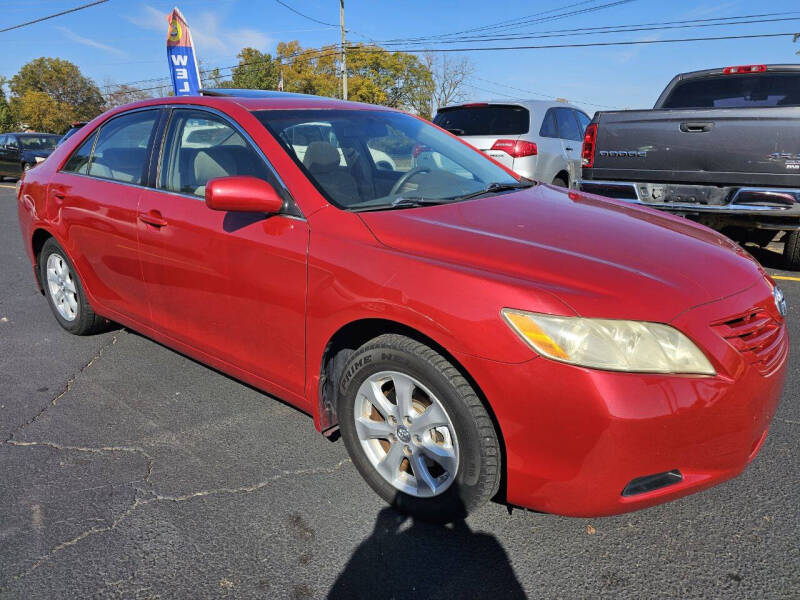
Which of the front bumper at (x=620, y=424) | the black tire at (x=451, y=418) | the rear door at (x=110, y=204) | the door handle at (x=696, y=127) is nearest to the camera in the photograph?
the front bumper at (x=620, y=424)

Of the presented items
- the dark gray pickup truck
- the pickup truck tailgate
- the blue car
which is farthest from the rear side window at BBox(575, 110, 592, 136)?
the blue car

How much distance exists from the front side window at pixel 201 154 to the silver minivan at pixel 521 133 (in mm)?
5046

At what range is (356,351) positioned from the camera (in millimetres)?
2307

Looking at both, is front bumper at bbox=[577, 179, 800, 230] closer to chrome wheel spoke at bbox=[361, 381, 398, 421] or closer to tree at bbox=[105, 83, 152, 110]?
chrome wheel spoke at bbox=[361, 381, 398, 421]

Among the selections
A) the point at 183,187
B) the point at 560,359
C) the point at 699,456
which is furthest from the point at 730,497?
the point at 183,187

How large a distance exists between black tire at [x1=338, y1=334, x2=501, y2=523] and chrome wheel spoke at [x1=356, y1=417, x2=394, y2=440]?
4.0 inches

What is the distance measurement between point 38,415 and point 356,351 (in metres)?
1.97

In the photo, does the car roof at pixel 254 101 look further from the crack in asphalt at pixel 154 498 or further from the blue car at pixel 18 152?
the blue car at pixel 18 152

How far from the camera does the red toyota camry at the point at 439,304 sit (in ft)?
5.93

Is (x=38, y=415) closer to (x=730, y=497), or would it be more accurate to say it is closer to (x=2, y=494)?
(x=2, y=494)

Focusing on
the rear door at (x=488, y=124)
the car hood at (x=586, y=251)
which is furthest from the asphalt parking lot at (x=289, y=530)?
the rear door at (x=488, y=124)

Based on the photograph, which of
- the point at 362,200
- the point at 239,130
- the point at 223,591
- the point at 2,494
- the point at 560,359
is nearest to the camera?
the point at 560,359

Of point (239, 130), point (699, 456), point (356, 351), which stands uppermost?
point (239, 130)

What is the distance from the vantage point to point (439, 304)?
197 centimetres
